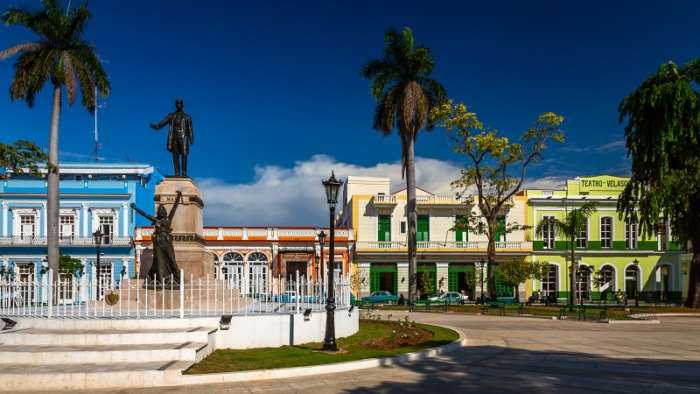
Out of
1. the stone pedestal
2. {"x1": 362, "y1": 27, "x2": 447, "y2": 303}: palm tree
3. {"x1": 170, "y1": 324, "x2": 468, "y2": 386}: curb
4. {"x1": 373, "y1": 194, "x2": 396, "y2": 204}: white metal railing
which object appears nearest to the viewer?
{"x1": 170, "y1": 324, "x2": 468, "y2": 386}: curb

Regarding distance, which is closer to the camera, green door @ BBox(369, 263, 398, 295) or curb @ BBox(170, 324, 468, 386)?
curb @ BBox(170, 324, 468, 386)

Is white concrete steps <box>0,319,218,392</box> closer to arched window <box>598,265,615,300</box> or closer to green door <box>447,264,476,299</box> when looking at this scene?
green door <box>447,264,476,299</box>

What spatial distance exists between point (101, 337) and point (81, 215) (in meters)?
36.2

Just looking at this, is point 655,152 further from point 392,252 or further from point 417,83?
point 392,252

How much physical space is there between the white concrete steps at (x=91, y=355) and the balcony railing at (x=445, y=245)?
119 feet

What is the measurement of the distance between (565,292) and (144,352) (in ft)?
142

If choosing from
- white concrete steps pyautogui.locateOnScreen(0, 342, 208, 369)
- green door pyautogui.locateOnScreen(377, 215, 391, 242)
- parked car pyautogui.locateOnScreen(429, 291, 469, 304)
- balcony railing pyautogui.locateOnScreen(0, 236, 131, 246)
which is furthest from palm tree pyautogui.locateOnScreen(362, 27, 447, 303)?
white concrete steps pyautogui.locateOnScreen(0, 342, 208, 369)

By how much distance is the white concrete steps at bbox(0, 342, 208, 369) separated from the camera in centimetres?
1141

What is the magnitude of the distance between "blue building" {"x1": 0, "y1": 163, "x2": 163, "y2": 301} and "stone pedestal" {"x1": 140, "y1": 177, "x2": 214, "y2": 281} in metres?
29.2

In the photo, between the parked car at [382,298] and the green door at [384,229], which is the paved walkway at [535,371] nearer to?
the parked car at [382,298]

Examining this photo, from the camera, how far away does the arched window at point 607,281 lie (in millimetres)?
49312

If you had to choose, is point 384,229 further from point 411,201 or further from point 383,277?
point 411,201

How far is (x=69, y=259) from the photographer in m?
42.0

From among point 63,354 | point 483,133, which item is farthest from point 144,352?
point 483,133
